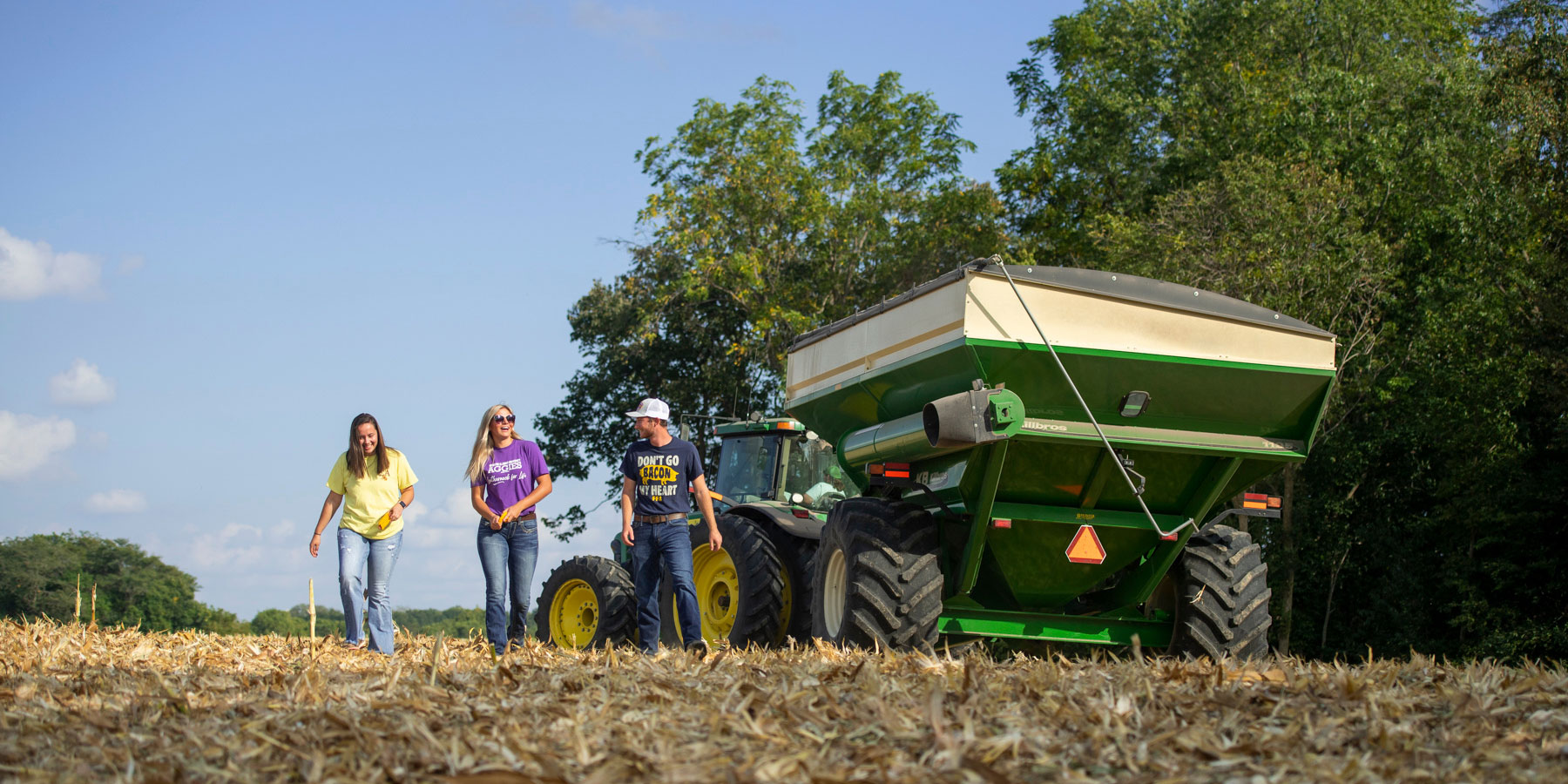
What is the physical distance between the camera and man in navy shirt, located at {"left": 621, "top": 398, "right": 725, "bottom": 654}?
26.5 feet

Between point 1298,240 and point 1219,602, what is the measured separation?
13.6 metres

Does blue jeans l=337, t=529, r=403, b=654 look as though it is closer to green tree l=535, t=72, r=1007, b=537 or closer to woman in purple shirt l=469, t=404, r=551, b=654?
woman in purple shirt l=469, t=404, r=551, b=654

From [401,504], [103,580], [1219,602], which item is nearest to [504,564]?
[401,504]

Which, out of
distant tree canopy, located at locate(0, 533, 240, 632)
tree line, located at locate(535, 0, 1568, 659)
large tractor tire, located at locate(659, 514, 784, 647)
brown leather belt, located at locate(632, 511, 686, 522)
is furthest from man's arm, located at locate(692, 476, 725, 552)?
distant tree canopy, located at locate(0, 533, 240, 632)

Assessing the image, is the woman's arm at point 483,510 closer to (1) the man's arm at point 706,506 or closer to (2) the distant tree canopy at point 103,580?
(1) the man's arm at point 706,506

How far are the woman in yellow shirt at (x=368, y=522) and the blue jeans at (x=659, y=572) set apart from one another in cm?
176

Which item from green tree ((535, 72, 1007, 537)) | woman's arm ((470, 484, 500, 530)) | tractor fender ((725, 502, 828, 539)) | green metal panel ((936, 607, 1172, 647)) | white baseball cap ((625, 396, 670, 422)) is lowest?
green metal panel ((936, 607, 1172, 647))

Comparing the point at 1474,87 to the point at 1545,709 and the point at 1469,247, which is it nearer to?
the point at 1469,247

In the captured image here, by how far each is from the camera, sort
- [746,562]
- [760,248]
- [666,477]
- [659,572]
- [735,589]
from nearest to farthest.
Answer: [666,477] → [659,572] → [746,562] → [735,589] → [760,248]

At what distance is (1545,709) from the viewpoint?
4258 millimetres

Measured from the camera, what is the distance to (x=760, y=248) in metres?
26.1

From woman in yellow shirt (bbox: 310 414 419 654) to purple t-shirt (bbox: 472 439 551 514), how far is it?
0.66m

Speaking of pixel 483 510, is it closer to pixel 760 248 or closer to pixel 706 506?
Answer: pixel 706 506

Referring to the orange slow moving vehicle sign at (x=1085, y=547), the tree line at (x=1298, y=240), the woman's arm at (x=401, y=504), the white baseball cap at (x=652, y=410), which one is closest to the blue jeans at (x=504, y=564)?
the woman's arm at (x=401, y=504)
